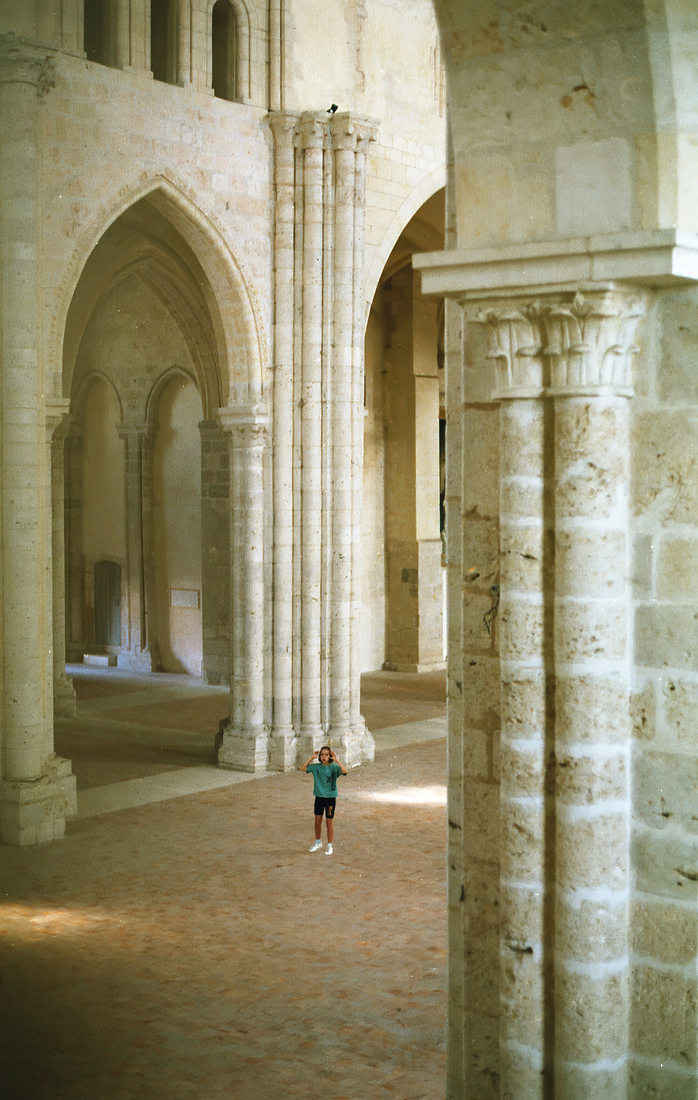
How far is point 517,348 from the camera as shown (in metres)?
4.07

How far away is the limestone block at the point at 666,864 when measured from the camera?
3977 millimetres

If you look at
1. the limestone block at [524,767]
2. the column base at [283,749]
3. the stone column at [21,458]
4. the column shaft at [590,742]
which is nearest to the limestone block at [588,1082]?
the column shaft at [590,742]

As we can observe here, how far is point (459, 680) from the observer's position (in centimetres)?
443

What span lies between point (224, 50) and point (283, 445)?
3.99 metres

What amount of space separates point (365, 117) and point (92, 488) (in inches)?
368

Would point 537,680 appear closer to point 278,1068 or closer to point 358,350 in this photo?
point 278,1068

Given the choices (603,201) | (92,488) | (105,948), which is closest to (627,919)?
(603,201)

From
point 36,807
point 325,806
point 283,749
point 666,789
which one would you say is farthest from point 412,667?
point 666,789

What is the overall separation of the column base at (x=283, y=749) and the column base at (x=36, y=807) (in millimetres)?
2778

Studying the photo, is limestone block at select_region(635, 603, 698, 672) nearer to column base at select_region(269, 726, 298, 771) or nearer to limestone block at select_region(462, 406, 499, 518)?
limestone block at select_region(462, 406, 499, 518)

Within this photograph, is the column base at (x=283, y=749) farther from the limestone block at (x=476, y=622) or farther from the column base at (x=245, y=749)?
the limestone block at (x=476, y=622)

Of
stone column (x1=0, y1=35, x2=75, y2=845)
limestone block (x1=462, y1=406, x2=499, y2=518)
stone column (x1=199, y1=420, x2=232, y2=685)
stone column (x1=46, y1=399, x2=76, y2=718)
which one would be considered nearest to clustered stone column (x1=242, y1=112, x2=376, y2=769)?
stone column (x1=0, y1=35, x2=75, y2=845)

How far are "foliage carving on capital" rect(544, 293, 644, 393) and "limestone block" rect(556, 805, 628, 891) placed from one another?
133cm

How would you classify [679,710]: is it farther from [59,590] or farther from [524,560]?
[59,590]
